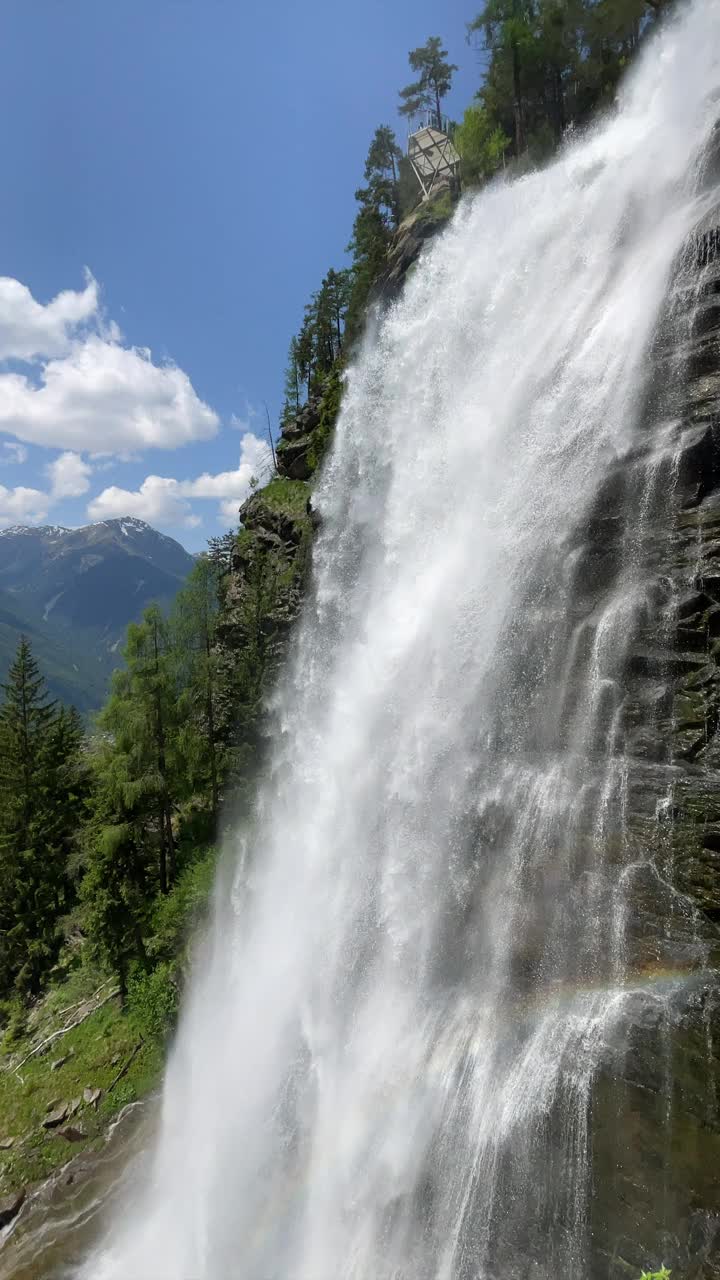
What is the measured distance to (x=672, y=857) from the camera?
1043 centimetres

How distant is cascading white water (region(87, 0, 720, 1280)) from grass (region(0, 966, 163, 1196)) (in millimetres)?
1550

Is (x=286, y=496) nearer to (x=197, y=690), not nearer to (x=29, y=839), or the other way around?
(x=197, y=690)

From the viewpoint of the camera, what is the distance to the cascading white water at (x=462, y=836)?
1036 centimetres

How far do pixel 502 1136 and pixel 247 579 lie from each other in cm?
2588

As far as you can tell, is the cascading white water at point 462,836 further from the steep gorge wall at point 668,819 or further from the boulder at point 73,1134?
the boulder at point 73,1134

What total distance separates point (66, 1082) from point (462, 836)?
50.3 feet

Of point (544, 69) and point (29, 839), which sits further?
point (544, 69)

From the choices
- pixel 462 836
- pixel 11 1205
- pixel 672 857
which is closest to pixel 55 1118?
pixel 11 1205

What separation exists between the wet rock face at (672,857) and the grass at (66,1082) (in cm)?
1395

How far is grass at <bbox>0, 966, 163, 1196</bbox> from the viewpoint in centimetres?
1634

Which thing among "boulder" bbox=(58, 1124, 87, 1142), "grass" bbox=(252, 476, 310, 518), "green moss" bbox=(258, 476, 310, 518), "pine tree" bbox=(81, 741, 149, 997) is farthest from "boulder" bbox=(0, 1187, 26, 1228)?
"green moss" bbox=(258, 476, 310, 518)

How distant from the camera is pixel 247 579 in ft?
104

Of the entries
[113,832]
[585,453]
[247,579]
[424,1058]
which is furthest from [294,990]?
[247,579]

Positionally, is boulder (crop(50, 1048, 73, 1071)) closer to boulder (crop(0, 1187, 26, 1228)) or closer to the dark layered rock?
boulder (crop(0, 1187, 26, 1228))
